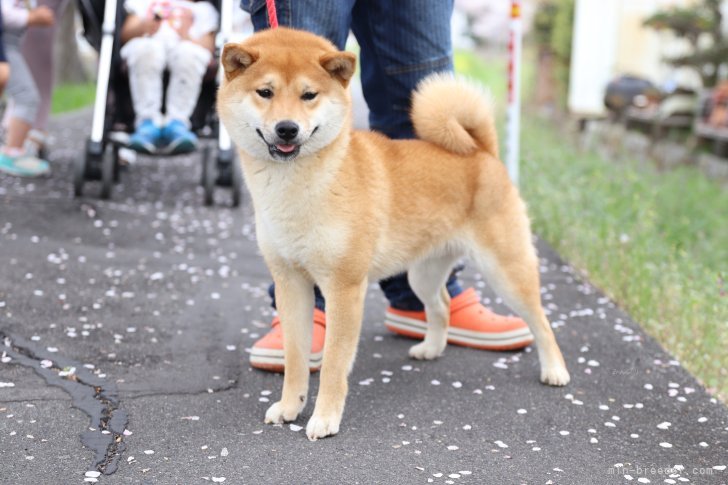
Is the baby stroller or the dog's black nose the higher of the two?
the dog's black nose

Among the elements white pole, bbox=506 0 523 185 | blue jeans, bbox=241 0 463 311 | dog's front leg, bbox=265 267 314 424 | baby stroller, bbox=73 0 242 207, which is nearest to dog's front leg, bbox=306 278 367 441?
dog's front leg, bbox=265 267 314 424

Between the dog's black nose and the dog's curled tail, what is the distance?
79 cm

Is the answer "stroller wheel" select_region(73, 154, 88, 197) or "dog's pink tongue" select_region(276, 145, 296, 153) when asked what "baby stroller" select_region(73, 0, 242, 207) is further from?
"dog's pink tongue" select_region(276, 145, 296, 153)

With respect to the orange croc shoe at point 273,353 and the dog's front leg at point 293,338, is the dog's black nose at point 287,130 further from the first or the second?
the orange croc shoe at point 273,353

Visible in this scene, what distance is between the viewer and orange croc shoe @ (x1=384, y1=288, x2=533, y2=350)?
11.9ft

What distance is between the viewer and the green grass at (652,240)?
12.7 ft

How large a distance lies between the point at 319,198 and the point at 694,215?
4402 millimetres

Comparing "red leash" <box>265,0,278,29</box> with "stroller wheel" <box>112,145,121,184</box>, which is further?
"stroller wheel" <box>112,145,121,184</box>

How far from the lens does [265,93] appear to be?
263cm

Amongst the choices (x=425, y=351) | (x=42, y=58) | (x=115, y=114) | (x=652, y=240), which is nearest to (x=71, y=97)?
(x=42, y=58)

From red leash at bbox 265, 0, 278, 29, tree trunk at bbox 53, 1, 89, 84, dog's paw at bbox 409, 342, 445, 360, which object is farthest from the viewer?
tree trunk at bbox 53, 1, 89, 84

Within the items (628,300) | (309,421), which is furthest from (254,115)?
(628,300)

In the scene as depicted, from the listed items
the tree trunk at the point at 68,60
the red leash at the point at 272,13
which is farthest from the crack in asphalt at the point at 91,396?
the tree trunk at the point at 68,60

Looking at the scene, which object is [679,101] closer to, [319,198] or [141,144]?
[141,144]
